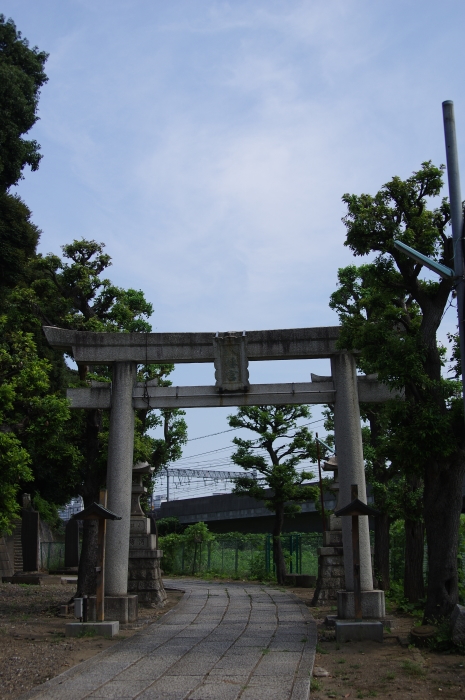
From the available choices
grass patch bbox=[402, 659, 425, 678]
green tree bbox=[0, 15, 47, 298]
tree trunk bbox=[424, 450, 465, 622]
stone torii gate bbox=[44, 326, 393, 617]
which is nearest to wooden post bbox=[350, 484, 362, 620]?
tree trunk bbox=[424, 450, 465, 622]

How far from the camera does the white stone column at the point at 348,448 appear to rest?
1276 cm

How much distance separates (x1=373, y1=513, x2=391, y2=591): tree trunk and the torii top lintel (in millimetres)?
7050

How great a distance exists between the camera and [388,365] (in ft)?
34.7

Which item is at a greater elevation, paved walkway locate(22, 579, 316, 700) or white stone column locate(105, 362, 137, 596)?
white stone column locate(105, 362, 137, 596)

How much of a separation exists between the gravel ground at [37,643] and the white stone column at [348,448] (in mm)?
4237

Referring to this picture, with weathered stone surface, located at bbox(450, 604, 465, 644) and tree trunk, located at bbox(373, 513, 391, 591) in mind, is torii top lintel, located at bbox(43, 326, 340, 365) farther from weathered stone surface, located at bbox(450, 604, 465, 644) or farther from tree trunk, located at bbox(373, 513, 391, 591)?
tree trunk, located at bbox(373, 513, 391, 591)

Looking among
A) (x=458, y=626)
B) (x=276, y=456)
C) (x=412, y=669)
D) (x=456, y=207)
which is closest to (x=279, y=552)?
(x=276, y=456)

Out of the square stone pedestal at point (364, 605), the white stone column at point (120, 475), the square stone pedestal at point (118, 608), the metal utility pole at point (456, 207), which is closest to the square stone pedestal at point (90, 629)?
the square stone pedestal at point (118, 608)

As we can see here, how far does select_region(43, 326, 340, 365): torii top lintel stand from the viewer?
13508mm

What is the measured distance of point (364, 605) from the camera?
1212cm

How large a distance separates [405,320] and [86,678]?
7409 mm

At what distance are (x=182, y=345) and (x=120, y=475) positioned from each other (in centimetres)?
281

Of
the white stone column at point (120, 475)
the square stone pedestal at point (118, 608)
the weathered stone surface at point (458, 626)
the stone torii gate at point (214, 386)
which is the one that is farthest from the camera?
the stone torii gate at point (214, 386)

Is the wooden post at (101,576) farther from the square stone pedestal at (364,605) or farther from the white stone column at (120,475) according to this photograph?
the square stone pedestal at (364,605)
